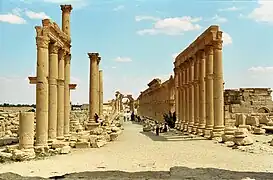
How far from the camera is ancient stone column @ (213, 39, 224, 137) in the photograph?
23922mm

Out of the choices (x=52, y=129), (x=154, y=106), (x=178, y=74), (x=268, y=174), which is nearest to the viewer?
(x=268, y=174)

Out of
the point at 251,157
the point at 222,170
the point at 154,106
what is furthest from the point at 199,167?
the point at 154,106

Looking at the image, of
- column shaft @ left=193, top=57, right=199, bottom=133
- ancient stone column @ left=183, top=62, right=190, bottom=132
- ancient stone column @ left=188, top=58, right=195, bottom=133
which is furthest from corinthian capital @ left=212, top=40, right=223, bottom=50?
ancient stone column @ left=183, top=62, right=190, bottom=132

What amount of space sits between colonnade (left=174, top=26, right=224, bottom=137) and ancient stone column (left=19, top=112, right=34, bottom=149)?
11760mm

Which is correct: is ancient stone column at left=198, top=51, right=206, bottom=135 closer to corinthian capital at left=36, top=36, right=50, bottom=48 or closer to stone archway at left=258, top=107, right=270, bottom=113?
stone archway at left=258, top=107, right=270, bottom=113

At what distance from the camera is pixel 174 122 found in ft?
131

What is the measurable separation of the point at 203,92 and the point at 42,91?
13.3 meters

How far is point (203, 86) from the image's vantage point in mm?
27547

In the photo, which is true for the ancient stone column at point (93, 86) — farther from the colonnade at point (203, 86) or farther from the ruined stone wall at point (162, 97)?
the ruined stone wall at point (162, 97)

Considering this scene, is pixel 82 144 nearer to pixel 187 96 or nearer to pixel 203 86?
pixel 203 86

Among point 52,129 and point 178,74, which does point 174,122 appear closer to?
point 178,74

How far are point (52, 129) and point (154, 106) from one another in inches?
1655

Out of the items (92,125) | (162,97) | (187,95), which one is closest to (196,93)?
(187,95)

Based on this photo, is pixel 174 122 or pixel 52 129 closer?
pixel 52 129
